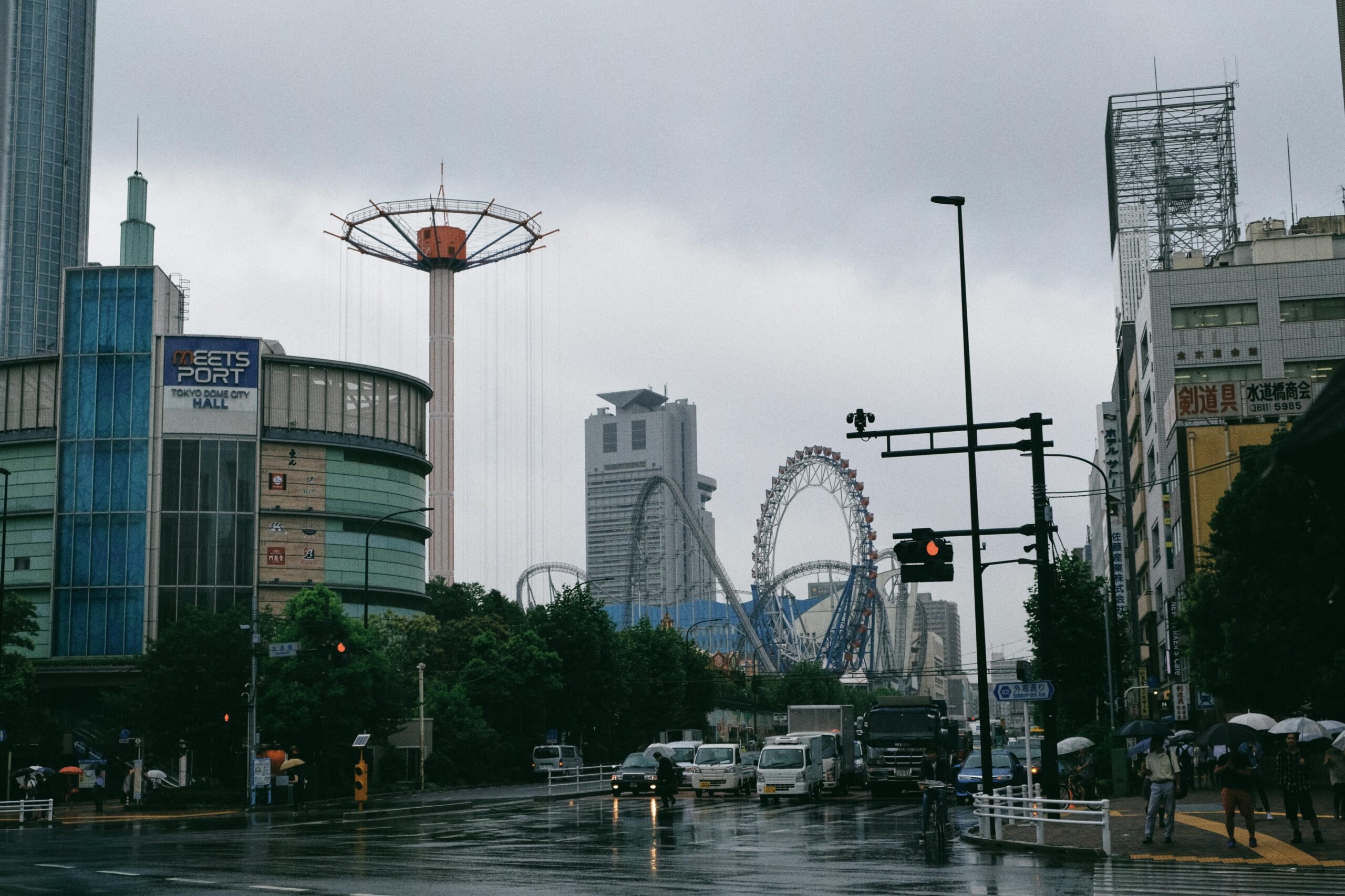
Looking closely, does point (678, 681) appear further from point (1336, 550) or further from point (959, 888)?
point (959, 888)

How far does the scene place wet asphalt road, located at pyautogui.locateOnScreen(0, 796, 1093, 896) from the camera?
19.3 metres

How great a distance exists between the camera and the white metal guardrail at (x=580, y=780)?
59.4m

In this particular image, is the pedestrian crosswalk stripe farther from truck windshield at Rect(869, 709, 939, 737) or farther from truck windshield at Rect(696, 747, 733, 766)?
truck windshield at Rect(696, 747, 733, 766)

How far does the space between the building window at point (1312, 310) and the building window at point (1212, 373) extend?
10.0ft

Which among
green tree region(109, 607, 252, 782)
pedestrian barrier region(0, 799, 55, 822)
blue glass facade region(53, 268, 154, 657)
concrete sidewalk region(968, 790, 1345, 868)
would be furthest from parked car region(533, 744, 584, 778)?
concrete sidewalk region(968, 790, 1345, 868)

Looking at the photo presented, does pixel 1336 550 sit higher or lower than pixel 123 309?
lower

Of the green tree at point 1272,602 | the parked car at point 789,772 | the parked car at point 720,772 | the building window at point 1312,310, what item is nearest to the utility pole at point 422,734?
the parked car at point 720,772

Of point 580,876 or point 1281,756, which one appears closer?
point 580,876

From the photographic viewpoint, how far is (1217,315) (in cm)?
7750

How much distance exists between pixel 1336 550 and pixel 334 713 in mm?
40316

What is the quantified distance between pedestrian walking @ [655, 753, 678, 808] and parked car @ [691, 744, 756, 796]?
1019cm

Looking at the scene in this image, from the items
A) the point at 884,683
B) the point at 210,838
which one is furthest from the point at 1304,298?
the point at 884,683

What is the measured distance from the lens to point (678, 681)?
333ft

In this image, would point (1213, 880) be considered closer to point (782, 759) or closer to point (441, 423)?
point (782, 759)
